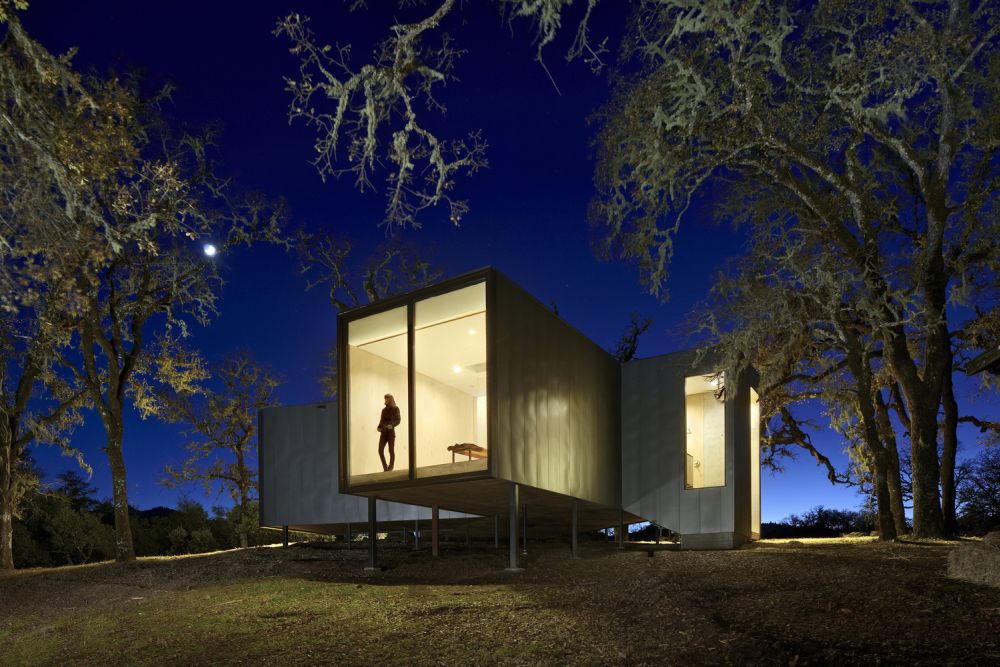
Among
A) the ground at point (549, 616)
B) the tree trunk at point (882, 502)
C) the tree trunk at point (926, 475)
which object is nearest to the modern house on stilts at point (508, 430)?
the ground at point (549, 616)

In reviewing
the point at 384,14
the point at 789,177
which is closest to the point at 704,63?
the point at 789,177

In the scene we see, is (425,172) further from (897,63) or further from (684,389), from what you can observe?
(684,389)

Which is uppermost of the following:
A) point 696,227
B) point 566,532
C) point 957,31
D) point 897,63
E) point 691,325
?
point 957,31

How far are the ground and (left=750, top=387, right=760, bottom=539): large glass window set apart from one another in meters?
5.29

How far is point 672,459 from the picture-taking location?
587 inches

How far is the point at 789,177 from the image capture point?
38.4 feet

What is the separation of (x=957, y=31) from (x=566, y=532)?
52.6ft

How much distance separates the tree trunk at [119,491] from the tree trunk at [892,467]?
53.0ft

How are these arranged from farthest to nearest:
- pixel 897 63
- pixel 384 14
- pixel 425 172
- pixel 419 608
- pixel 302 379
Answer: pixel 302 379 → pixel 897 63 → pixel 419 608 → pixel 425 172 → pixel 384 14

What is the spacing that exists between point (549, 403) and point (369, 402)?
3.13 meters

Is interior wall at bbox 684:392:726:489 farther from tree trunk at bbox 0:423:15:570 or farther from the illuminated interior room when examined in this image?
tree trunk at bbox 0:423:15:570

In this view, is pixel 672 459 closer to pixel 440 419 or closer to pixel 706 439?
pixel 706 439

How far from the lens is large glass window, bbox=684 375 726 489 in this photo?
16.9 meters

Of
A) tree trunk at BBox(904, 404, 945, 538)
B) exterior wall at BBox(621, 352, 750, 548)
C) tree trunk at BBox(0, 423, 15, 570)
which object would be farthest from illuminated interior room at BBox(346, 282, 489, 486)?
tree trunk at BBox(0, 423, 15, 570)
